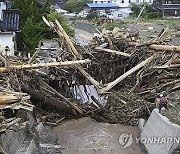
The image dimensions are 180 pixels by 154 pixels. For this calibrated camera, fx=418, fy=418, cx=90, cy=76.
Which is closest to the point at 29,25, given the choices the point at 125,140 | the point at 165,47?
the point at 165,47

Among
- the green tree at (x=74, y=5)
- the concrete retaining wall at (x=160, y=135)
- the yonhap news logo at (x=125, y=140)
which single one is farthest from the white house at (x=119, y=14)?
the concrete retaining wall at (x=160, y=135)

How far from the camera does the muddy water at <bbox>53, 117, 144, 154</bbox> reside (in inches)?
347

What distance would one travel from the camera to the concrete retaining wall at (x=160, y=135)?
24.6ft

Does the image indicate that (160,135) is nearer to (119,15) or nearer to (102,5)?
(119,15)

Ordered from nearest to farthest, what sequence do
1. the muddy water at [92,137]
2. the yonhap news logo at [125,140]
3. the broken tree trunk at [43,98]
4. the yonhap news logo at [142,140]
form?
the yonhap news logo at [142,140] < the muddy water at [92,137] < the yonhap news logo at [125,140] < the broken tree trunk at [43,98]

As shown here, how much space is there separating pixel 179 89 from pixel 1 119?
16.5 feet

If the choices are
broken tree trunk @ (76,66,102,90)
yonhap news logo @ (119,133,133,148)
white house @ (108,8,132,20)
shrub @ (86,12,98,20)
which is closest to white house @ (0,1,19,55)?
broken tree trunk @ (76,66,102,90)

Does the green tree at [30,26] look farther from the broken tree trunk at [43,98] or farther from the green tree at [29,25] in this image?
the broken tree trunk at [43,98]

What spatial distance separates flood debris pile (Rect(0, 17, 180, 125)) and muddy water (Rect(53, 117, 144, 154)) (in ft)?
1.21

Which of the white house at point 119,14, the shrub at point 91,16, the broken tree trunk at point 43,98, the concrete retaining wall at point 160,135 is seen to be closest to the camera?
the concrete retaining wall at point 160,135

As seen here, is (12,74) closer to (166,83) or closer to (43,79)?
(43,79)

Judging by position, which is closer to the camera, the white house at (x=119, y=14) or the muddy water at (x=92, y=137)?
the muddy water at (x=92, y=137)

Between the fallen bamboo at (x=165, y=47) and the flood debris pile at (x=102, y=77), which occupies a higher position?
the fallen bamboo at (x=165, y=47)

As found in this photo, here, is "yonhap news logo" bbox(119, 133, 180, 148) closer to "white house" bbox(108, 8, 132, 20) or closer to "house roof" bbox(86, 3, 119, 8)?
"white house" bbox(108, 8, 132, 20)
